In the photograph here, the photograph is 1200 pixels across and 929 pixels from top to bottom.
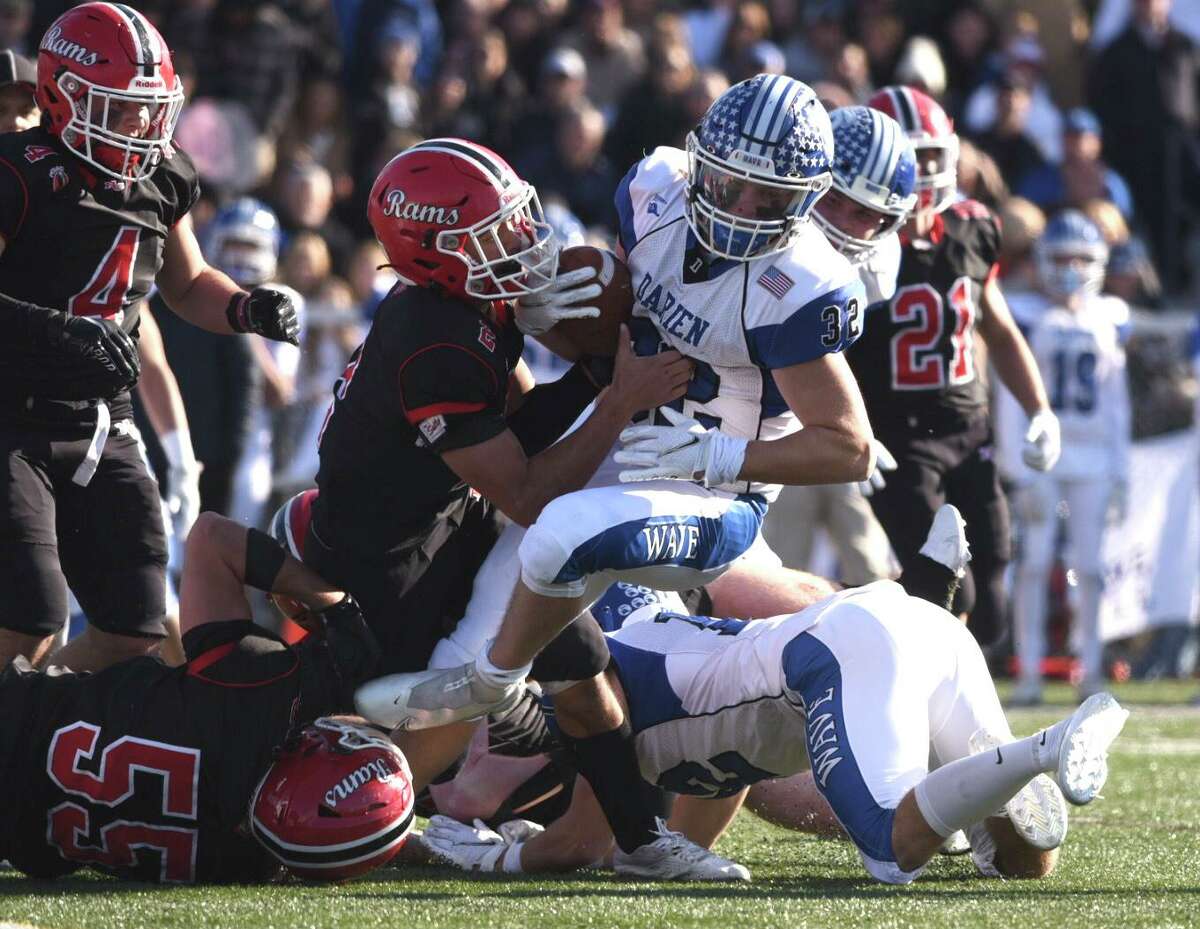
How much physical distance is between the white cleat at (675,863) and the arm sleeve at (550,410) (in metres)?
0.90

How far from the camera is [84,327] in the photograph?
4242mm

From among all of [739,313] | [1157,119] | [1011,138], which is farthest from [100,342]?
[1157,119]

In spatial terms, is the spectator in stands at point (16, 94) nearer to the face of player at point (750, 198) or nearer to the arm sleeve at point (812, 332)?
the face of player at point (750, 198)

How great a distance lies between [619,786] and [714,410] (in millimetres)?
805

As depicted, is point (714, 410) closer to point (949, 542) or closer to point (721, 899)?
point (949, 542)

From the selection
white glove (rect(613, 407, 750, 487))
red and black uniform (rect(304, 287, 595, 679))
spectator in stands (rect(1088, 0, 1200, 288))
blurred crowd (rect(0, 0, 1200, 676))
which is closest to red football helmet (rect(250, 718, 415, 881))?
red and black uniform (rect(304, 287, 595, 679))

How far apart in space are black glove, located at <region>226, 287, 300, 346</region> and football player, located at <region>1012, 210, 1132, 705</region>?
452 centimetres

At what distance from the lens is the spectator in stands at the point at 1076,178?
1012cm

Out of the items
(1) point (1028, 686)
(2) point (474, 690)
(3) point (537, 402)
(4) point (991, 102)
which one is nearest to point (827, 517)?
(1) point (1028, 686)

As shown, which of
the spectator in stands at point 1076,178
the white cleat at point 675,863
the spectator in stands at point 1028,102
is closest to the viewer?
the white cleat at point 675,863

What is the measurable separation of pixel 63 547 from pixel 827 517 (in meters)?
3.16

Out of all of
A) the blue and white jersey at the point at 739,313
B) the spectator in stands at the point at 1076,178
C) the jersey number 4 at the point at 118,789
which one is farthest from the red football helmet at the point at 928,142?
the spectator in stands at the point at 1076,178

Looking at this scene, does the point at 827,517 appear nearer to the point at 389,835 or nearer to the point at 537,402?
the point at 537,402

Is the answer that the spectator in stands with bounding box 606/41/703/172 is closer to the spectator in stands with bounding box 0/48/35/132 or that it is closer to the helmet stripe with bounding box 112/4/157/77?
the spectator in stands with bounding box 0/48/35/132
